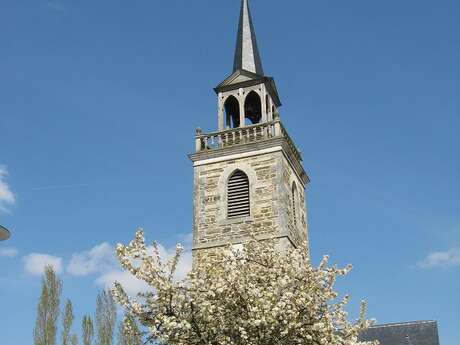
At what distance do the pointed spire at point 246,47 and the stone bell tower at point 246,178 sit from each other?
2.42 feet

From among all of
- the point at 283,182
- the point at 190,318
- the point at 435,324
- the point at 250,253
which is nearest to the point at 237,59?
the point at 283,182

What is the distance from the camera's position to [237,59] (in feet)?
78.6

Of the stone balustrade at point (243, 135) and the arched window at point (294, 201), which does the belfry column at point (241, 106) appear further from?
the arched window at point (294, 201)

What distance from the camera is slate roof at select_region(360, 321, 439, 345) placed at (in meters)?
17.2

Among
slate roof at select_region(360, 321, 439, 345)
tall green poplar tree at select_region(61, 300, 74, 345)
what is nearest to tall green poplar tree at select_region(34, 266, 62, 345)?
tall green poplar tree at select_region(61, 300, 74, 345)

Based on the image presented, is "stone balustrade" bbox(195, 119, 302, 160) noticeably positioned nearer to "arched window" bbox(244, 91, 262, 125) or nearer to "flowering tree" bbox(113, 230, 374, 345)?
"arched window" bbox(244, 91, 262, 125)

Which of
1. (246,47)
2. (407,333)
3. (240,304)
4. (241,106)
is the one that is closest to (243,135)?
(241,106)

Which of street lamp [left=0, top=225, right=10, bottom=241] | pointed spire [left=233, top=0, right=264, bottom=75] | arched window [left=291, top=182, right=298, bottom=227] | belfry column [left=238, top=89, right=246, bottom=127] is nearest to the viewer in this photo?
street lamp [left=0, top=225, right=10, bottom=241]

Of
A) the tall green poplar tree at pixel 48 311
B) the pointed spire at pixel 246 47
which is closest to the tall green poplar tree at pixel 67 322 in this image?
the tall green poplar tree at pixel 48 311

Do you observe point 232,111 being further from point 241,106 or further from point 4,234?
point 4,234

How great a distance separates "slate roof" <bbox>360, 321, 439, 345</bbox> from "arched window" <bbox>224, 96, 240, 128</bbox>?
9265 millimetres

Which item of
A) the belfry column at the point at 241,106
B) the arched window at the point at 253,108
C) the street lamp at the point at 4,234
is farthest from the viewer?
the arched window at the point at 253,108

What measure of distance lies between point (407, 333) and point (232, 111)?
10.4 meters

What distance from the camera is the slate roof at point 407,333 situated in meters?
17.2
